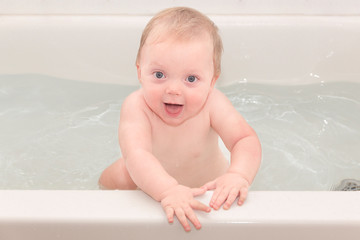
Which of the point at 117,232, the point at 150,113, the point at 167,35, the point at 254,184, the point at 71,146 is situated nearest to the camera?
the point at 117,232

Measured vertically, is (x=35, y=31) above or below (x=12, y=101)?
above

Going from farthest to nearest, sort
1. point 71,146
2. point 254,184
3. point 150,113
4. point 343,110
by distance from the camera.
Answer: point 343,110, point 71,146, point 254,184, point 150,113

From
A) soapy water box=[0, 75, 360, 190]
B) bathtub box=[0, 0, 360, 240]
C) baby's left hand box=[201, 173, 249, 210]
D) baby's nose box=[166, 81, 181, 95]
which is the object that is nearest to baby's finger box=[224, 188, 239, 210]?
baby's left hand box=[201, 173, 249, 210]

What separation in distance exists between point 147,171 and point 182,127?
239mm

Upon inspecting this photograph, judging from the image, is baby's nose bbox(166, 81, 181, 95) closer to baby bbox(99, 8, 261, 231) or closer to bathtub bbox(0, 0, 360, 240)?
baby bbox(99, 8, 261, 231)

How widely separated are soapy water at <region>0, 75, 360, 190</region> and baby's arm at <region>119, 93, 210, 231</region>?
316 millimetres

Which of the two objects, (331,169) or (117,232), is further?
(331,169)

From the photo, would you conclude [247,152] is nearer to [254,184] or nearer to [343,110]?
[254,184]

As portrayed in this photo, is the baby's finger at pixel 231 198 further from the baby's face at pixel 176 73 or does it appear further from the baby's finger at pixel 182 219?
the baby's face at pixel 176 73

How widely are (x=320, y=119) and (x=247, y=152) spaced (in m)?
0.64

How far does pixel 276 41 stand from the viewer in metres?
1.51

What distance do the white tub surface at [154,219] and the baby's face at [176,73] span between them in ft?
0.79

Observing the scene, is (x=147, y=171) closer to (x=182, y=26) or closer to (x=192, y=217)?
(x=192, y=217)

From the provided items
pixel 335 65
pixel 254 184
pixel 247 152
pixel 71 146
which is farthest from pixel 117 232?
pixel 335 65
